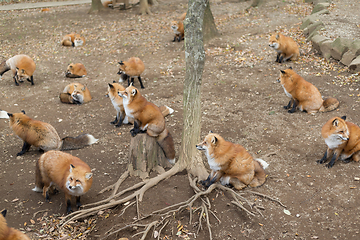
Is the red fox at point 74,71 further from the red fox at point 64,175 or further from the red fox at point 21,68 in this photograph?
the red fox at point 64,175

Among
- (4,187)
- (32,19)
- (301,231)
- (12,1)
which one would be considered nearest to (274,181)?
(301,231)

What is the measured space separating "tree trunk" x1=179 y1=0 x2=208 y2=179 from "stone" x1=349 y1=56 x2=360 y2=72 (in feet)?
22.4

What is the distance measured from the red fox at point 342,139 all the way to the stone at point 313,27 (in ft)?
27.2

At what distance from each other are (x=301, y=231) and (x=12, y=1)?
26.7 m

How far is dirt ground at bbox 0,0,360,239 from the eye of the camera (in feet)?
16.2

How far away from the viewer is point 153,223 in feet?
15.6

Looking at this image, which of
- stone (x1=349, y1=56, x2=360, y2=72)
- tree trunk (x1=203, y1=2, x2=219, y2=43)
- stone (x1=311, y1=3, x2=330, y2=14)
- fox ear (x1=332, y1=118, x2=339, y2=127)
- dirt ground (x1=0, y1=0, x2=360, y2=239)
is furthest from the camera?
stone (x1=311, y1=3, x2=330, y2=14)

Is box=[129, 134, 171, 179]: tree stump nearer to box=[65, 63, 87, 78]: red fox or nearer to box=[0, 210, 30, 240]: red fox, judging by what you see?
box=[0, 210, 30, 240]: red fox

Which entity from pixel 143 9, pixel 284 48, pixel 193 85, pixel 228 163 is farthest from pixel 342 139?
pixel 143 9

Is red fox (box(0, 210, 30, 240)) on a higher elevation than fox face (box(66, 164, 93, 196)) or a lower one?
higher

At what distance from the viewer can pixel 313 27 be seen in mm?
12773

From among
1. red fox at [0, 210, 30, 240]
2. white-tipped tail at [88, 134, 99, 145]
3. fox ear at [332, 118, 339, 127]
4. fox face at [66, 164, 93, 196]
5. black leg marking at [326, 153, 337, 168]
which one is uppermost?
fox ear at [332, 118, 339, 127]

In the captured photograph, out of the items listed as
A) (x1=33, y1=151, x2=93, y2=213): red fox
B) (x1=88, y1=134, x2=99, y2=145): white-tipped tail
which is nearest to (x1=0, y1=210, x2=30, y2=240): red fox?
(x1=33, y1=151, x2=93, y2=213): red fox

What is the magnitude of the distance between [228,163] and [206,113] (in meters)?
3.75
